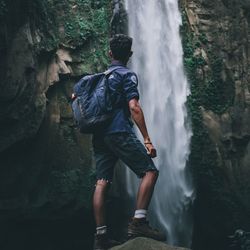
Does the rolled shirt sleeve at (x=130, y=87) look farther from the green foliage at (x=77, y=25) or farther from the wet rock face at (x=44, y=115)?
the green foliage at (x=77, y=25)

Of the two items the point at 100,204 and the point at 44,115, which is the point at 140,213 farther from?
the point at 44,115

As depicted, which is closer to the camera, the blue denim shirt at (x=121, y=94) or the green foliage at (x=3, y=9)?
the blue denim shirt at (x=121, y=94)

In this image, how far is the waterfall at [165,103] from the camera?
8984mm

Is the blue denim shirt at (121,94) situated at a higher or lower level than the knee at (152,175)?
higher

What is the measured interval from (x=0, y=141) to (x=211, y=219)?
471 cm

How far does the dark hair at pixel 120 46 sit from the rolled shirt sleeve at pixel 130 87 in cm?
22

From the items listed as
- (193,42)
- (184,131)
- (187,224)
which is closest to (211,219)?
(187,224)

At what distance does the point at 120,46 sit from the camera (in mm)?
4691

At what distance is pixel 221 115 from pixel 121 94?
549 centimetres

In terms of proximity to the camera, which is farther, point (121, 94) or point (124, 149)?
point (121, 94)

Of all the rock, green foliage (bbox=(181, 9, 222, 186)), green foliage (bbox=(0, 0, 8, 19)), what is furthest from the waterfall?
the rock

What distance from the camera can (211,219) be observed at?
9.69 metres

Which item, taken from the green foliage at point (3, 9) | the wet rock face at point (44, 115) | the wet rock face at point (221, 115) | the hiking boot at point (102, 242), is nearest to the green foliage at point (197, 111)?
the wet rock face at point (221, 115)

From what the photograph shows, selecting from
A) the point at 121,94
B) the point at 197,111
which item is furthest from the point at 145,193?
the point at 197,111
